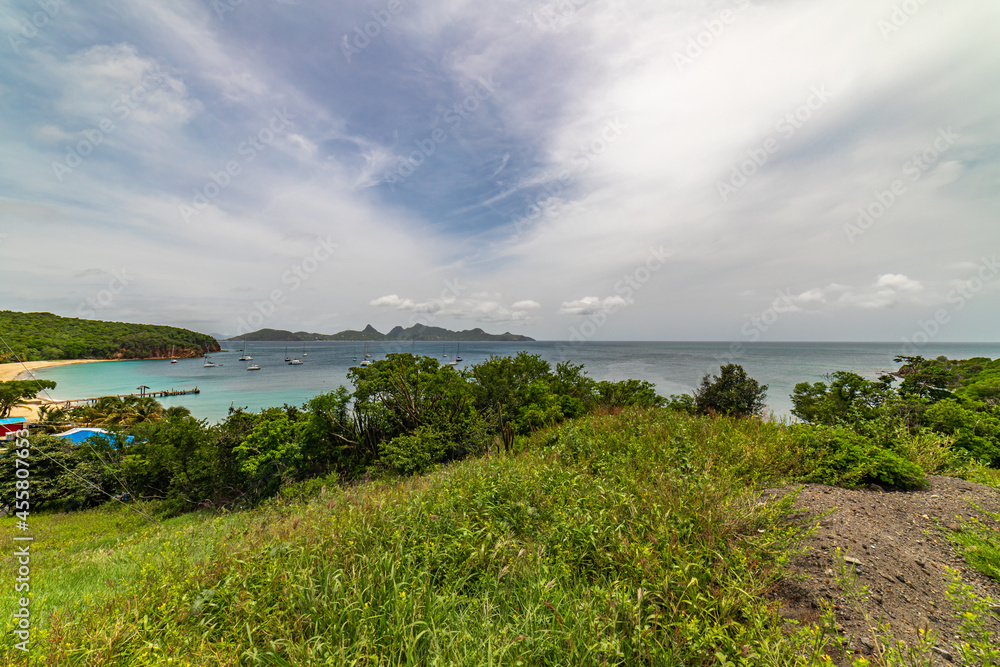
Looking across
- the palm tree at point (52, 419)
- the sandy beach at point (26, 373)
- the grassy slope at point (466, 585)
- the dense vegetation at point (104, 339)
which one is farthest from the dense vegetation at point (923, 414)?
the dense vegetation at point (104, 339)

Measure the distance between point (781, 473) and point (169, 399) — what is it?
67.7 metres

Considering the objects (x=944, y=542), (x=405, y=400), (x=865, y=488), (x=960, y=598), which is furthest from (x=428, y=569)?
(x=405, y=400)

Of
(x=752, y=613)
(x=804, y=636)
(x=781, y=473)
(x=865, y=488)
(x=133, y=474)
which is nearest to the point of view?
(x=804, y=636)

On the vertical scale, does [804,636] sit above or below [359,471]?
above

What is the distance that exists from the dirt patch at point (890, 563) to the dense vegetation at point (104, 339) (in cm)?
6678

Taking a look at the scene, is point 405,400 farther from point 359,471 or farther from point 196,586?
point 196,586

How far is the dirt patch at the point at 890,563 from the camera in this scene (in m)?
2.34

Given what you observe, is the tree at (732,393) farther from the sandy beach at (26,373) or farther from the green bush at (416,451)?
the sandy beach at (26,373)

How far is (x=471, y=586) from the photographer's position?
294 cm

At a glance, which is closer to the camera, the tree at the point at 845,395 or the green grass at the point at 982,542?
the green grass at the point at 982,542

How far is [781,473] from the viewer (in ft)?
15.8

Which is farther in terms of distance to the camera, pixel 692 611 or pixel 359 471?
pixel 359 471

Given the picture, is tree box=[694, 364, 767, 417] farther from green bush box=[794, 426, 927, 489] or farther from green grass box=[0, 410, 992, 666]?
green grass box=[0, 410, 992, 666]

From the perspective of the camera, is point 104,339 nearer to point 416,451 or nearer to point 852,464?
point 416,451
